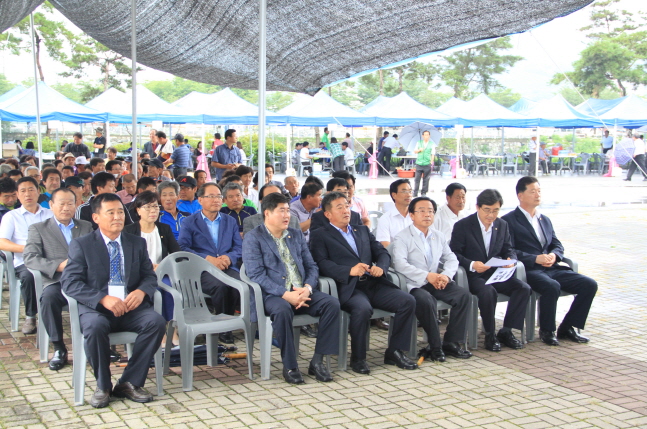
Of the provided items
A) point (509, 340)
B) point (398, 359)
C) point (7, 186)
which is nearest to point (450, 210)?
point (509, 340)

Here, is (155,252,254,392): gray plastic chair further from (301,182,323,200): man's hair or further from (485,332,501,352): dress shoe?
(485,332,501,352): dress shoe

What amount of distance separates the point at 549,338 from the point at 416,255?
52.6 inches

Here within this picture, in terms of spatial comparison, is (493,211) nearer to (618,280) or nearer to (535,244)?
(535,244)

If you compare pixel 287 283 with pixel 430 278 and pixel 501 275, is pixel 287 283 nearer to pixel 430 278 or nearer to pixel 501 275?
pixel 430 278

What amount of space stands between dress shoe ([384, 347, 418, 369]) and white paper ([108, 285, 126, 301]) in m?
1.96

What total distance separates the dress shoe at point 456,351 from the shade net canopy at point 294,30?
8.07ft

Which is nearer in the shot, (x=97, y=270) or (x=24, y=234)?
(x=97, y=270)

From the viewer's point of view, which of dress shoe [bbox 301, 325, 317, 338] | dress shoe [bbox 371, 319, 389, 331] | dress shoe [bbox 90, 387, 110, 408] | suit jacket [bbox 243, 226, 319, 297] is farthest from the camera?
dress shoe [bbox 371, 319, 389, 331]

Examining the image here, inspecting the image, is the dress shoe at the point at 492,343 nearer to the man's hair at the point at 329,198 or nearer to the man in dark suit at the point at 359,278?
the man in dark suit at the point at 359,278

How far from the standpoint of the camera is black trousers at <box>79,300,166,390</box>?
3.96 m

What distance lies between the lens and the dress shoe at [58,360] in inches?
181

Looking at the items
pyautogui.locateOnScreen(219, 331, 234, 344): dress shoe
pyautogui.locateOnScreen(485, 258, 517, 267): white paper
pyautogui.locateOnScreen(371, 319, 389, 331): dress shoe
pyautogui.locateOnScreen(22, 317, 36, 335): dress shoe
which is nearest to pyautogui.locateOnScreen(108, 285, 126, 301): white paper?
pyautogui.locateOnScreen(219, 331, 234, 344): dress shoe

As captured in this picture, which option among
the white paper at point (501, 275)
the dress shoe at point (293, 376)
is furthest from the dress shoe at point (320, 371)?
the white paper at point (501, 275)

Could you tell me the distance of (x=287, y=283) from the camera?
477cm
